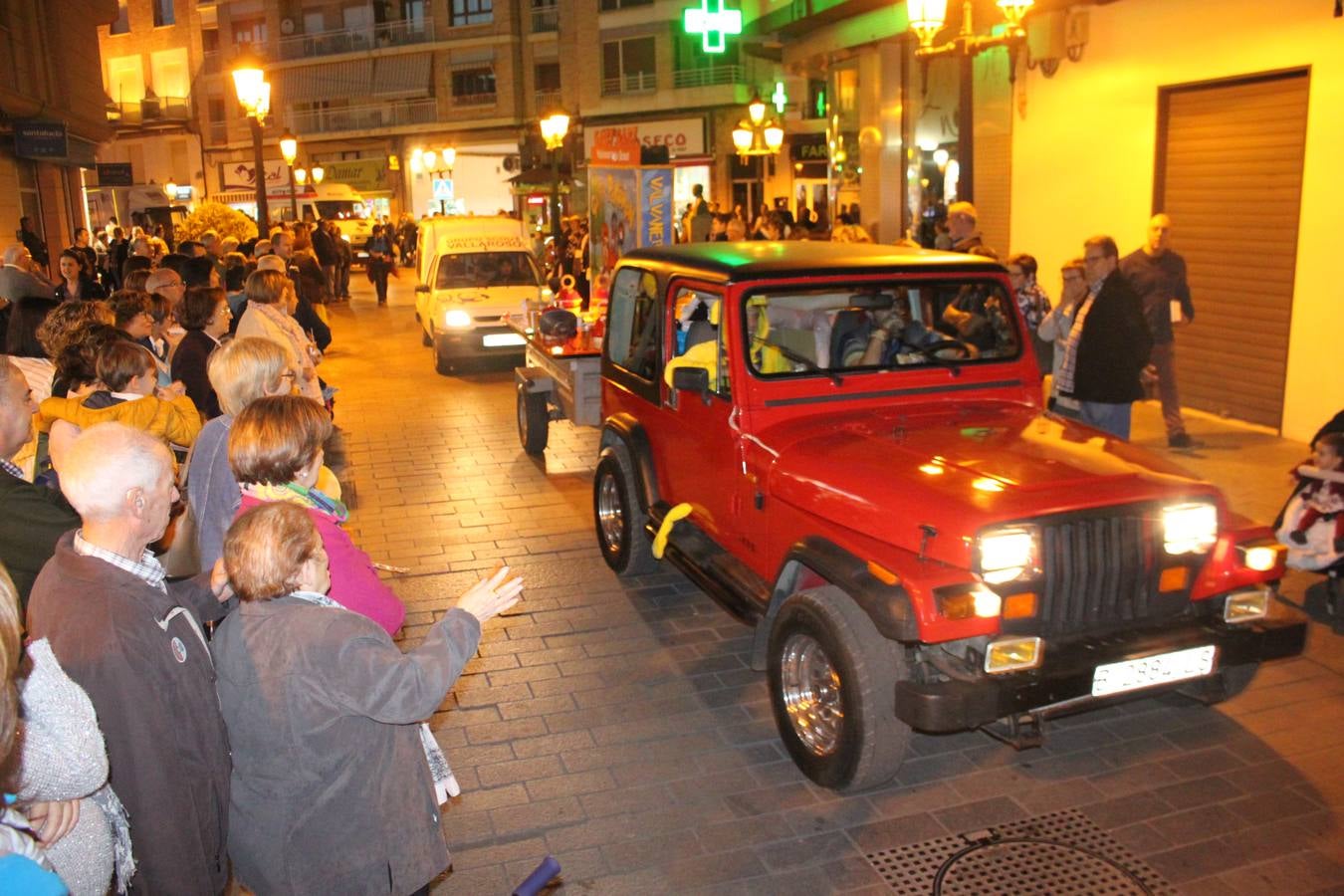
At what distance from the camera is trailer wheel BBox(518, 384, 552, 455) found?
33.5 ft

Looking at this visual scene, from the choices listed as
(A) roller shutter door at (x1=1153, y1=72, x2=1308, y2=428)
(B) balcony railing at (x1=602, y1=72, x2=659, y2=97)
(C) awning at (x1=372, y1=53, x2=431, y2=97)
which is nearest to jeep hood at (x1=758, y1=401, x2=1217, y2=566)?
(A) roller shutter door at (x1=1153, y1=72, x2=1308, y2=428)

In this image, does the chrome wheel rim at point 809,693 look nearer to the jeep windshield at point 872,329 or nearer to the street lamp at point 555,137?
the jeep windshield at point 872,329

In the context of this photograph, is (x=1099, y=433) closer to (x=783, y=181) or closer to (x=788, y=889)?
(x=788, y=889)

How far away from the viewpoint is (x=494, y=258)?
16.0 metres

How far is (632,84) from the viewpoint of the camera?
38750mm

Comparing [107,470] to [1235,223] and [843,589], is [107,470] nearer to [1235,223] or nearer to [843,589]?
[843,589]

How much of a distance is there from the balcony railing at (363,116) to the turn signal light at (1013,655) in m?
47.5

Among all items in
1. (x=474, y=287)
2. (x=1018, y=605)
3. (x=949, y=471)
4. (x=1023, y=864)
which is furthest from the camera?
(x=474, y=287)

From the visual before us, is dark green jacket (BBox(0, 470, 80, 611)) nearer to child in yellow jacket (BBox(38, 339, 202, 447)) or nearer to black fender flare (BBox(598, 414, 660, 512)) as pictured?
child in yellow jacket (BBox(38, 339, 202, 447))

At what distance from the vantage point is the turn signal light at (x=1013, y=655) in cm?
399

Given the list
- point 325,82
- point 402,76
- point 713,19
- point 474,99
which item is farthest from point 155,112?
point 713,19

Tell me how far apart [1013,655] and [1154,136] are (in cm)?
872

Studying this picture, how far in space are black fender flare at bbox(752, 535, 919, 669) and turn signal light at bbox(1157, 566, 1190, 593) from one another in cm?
110

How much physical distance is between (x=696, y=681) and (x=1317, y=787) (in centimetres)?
276
